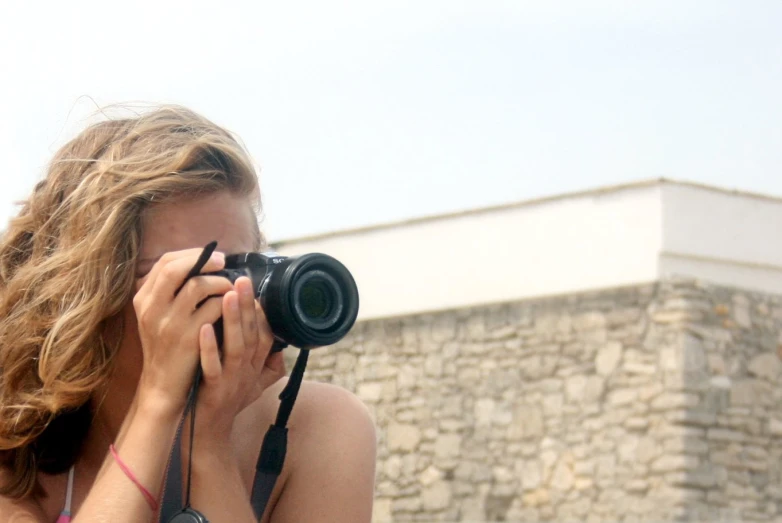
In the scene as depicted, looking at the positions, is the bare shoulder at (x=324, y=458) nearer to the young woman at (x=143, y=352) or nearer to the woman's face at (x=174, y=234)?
the young woman at (x=143, y=352)

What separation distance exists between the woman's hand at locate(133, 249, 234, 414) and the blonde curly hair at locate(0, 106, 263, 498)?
0.10 metres

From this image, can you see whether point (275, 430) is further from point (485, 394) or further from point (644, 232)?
point (485, 394)

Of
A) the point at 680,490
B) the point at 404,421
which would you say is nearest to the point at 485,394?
the point at 404,421

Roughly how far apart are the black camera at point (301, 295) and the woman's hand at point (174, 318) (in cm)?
3

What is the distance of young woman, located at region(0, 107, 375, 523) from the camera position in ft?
5.96

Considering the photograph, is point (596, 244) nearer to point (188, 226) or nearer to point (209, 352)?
point (188, 226)

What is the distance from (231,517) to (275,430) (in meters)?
0.14

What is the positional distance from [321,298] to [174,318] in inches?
8.0

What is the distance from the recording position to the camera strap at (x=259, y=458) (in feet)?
5.90

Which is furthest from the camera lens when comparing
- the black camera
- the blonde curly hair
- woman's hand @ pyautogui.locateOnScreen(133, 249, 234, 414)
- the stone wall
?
→ the stone wall

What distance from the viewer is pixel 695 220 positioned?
1125cm

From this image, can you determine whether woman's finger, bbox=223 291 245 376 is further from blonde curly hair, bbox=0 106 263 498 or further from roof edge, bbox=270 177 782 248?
roof edge, bbox=270 177 782 248

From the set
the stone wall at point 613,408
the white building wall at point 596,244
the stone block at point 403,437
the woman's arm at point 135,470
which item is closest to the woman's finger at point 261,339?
the woman's arm at point 135,470

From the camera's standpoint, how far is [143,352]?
1896 mm
